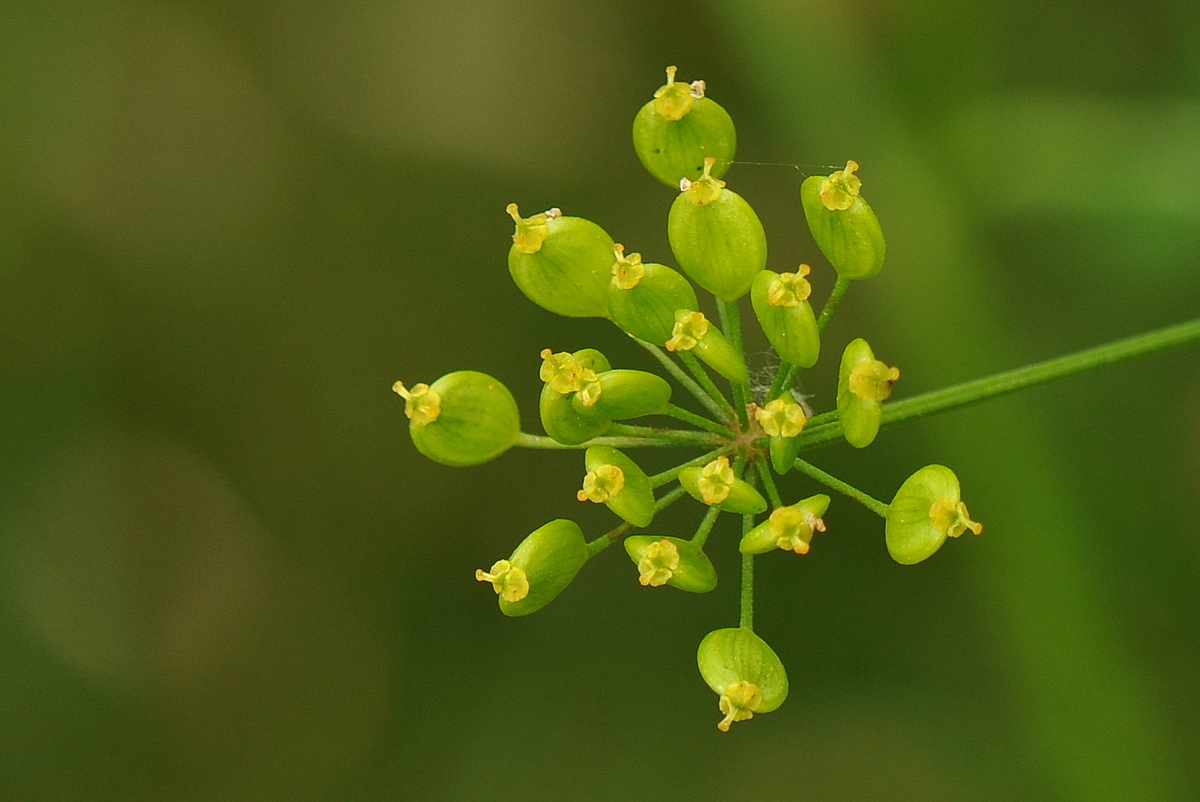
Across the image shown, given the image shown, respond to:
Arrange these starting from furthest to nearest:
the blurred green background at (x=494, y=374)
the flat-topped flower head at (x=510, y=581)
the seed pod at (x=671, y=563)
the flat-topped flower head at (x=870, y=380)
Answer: the blurred green background at (x=494, y=374) < the flat-topped flower head at (x=510, y=581) < the seed pod at (x=671, y=563) < the flat-topped flower head at (x=870, y=380)

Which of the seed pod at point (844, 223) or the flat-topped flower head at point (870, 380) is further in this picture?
the seed pod at point (844, 223)

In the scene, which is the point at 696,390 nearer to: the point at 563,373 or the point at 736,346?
the point at 736,346

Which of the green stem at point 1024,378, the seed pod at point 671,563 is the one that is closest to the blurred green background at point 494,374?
the green stem at point 1024,378

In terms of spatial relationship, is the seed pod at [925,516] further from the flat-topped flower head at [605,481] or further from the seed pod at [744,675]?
the flat-topped flower head at [605,481]

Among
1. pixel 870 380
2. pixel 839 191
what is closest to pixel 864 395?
pixel 870 380

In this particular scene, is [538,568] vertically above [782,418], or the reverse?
[782,418]

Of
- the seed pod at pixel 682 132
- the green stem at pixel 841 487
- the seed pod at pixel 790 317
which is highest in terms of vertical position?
the seed pod at pixel 682 132

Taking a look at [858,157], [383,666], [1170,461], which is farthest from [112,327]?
[1170,461]
